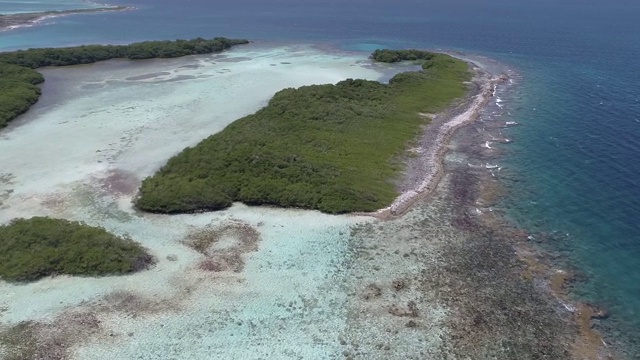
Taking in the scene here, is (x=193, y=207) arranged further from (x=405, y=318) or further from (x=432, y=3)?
(x=432, y=3)

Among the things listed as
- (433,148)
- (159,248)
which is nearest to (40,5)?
(433,148)

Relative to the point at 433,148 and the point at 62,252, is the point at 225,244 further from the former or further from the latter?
the point at 433,148

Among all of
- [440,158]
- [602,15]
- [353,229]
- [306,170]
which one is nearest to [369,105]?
[440,158]

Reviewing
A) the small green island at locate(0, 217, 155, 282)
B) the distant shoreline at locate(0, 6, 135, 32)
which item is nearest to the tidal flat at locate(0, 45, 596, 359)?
the small green island at locate(0, 217, 155, 282)

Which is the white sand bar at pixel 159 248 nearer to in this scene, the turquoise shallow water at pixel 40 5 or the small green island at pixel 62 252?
the small green island at pixel 62 252

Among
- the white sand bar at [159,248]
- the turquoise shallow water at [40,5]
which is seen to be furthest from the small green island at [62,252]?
the turquoise shallow water at [40,5]

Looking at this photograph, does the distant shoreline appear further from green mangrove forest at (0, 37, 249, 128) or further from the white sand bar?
the white sand bar
